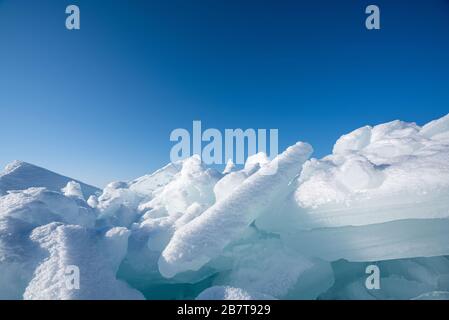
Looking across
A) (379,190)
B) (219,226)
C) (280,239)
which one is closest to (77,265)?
(219,226)

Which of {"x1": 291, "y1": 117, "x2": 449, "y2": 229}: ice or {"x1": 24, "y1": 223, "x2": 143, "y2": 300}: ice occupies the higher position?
{"x1": 291, "y1": 117, "x2": 449, "y2": 229}: ice

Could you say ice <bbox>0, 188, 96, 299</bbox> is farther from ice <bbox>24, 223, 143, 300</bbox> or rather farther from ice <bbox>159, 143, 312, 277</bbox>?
ice <bbox>159, 143, 312, 277</bbox>

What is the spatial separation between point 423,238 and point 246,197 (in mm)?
2757

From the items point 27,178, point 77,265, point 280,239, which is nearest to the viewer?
point 77,265

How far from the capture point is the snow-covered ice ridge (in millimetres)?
3359

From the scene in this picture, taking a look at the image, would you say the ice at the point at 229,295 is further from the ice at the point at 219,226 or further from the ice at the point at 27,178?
the ice at the point at 27,178

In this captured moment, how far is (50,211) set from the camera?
466 centimetres

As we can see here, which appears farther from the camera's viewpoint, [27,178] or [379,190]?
[27,178]

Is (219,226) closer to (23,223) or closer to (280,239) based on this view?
(280,239)

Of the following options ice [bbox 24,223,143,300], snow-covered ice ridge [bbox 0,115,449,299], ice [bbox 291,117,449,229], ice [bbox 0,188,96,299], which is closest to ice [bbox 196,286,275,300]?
snow-covered ice ridge [bbox 0,115,449,299]

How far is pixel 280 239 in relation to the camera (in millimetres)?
4719
